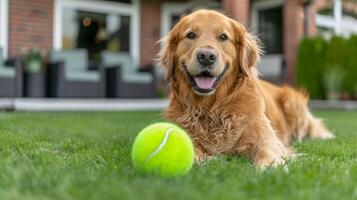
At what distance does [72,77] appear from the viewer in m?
8.66

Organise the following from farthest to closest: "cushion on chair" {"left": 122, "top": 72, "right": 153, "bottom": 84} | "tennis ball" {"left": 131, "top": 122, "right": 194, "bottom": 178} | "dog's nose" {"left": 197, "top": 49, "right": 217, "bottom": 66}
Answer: "cushion on chair" {"left": 122, "top": 72, "right": 153, "bottom": 84} < "dog's nose" {"left": 197, "top": 49, "right": 217, "bottom": 66} < "tennis ball" {"left": 131, "top": 122, "right": 194, "bottom": 178}

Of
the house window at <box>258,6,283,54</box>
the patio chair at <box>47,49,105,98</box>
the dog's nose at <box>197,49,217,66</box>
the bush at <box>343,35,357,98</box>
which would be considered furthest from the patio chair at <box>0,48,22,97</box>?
the bush at <box>343,35,357,98</box>

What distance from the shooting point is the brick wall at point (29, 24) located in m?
9.52

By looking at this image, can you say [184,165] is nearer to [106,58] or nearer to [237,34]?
[237,34]

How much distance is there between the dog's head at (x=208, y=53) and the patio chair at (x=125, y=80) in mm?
6220

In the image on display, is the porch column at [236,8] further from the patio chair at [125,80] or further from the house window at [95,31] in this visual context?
the house window at [95,31]

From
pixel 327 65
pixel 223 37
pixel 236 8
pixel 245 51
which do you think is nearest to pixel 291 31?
pixel 327 65

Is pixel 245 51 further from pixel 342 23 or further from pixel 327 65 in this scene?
pixel 342 23

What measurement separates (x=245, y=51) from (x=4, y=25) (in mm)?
7593

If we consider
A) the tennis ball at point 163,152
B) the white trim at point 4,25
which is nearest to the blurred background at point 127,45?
the white trim at point 4,25

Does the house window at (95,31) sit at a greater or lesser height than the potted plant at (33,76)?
greater

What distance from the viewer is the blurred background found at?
8711 millimetres

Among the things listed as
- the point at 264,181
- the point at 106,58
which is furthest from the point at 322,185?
the point at 106,58

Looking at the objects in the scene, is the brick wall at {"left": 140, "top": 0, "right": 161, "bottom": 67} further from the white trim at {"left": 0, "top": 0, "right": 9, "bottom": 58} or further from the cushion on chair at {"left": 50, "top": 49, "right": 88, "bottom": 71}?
the white trim at {"left": 0, "top": 0, "right": 9, "bottom": 58}
